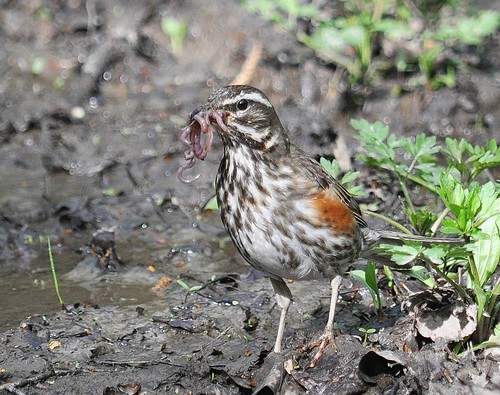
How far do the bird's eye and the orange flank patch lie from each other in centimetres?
69

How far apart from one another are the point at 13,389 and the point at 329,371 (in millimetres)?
1869

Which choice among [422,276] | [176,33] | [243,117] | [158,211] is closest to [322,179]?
[243,117]

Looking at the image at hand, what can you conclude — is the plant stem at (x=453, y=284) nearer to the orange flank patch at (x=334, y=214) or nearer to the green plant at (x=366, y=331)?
the orange flank patch at (x=334, y=214)

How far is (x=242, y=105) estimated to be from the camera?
18.2 ft

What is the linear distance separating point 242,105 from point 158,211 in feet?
11.0

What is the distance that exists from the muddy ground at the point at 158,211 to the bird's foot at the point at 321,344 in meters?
0.04

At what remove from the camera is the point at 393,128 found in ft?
32.9

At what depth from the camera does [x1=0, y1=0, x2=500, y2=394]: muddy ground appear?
5691 mm

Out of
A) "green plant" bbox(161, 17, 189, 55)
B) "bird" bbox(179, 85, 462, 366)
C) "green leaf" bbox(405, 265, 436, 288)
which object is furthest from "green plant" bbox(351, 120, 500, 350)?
"green plant" bbox(161, 17, 189, 55)

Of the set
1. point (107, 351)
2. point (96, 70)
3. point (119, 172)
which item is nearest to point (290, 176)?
point (107, 351)

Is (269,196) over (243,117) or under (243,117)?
under

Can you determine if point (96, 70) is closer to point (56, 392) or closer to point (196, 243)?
point (196, 243)

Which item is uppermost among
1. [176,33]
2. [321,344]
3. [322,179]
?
[322,179]

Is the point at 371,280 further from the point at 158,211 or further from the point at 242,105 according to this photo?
the point at 158,211
